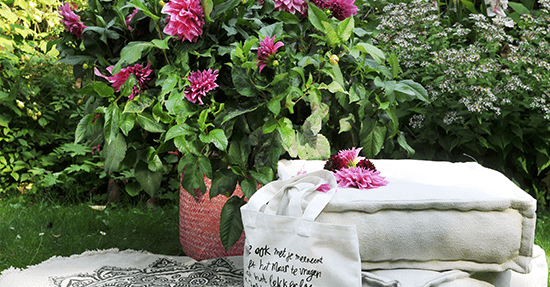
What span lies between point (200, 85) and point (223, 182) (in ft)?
1.09

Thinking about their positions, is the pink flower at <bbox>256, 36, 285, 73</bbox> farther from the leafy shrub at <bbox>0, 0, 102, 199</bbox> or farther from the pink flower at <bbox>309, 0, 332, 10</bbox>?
the leafy shrub at <bbox>0, 0, 102, 199</bbox>

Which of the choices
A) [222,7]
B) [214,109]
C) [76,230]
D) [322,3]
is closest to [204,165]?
[214,109]

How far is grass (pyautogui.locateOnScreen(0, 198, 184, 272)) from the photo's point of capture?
209cm

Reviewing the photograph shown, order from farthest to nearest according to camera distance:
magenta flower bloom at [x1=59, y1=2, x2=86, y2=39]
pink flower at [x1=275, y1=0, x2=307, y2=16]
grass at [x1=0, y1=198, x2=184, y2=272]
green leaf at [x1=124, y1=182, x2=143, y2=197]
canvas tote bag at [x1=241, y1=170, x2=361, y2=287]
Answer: green leaf at [x1=124, y1=182, x2=143, y2=197]
grass at [x1=0, y1=198, x2=184, y2=272]
magenta flower bloom at [x1=59, y1=2, x2=86, y2=39]
pink flower at [x1=275, y1=0, x2=307, y2=16]
canvas tote bag at [x1=241, y1=170, x2=361, y2=287]

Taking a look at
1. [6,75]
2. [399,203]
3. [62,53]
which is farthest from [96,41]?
[6,75]

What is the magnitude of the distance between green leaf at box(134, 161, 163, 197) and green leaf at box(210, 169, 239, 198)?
0.23 m

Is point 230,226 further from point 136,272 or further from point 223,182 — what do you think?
point 136,272

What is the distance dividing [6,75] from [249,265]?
2505 mm

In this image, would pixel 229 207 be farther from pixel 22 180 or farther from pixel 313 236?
pixel 22 180

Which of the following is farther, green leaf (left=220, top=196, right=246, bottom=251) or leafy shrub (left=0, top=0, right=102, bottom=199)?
leafy shrub (left=0, top=0, right=102, bottom=199)

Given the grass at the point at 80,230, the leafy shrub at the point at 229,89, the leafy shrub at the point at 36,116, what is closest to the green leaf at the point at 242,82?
the leafy shrub at the point at 229,89

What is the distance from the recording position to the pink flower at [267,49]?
1.45 m

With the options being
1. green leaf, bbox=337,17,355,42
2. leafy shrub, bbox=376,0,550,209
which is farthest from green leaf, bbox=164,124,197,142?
leafy shrub, bbox=376,0,550,209

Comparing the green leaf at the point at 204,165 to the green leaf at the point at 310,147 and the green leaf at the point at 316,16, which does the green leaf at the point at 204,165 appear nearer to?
the green leaf at the point at 310,147
